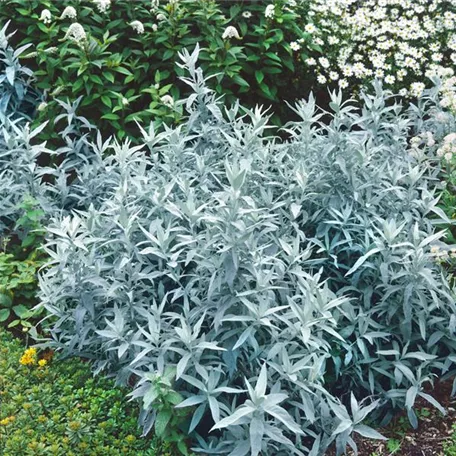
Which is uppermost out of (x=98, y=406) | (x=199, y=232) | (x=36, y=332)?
(x=199, y=232)

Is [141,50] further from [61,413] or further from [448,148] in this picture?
[61,413]

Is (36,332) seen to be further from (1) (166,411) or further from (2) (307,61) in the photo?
(2) (307,61)

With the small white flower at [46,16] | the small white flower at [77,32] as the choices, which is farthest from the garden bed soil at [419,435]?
the small white flower at [46,16]

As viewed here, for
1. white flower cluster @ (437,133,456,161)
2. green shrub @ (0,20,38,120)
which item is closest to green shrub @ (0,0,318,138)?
green shrub @ (0,20,38,120)

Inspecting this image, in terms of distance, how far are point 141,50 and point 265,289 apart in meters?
2.82

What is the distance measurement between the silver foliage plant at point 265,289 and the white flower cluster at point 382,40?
1.50 metres

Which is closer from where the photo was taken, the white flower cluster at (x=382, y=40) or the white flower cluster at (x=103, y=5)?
the white flower cluster at (x=103, y=5)

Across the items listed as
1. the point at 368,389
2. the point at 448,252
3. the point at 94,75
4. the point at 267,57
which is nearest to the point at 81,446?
the point at 368,389

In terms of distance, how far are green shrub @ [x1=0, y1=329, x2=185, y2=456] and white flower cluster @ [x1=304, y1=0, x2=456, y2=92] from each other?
3.09 metres

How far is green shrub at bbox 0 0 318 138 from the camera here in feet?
15.8

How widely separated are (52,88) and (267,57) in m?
1.54

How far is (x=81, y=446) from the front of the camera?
9.32 ft

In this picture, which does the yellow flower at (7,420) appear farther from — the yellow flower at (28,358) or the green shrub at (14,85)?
the green shrub at (14,85)

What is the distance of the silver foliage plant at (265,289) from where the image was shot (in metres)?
2.84
